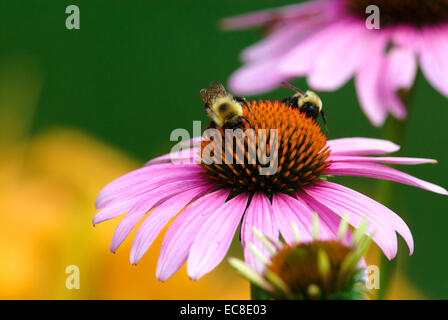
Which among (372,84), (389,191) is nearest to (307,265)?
(389,191)

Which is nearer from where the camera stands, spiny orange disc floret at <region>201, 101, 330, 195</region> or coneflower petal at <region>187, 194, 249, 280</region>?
coneflower petal at <region>187, 194, 249, 280</region>

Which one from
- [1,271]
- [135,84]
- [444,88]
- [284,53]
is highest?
[135,84]

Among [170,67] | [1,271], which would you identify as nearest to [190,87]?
[170,67]

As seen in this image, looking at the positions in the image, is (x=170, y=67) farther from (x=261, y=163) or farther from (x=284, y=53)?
(x=261, y=163)

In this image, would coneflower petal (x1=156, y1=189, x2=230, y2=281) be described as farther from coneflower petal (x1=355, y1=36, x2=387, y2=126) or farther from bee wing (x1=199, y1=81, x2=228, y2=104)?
coneflower petal (x1=355, y1=36, x2=387, y2=126)

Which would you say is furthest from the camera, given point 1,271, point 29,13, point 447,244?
point 29,13

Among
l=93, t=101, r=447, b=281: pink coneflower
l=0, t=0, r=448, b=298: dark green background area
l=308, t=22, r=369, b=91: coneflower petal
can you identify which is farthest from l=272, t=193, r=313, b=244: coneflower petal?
l=0, t=0, r=448, b=298: dark green background area

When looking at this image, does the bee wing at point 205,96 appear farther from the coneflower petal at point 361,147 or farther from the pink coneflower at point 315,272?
the pink coneflower at point 315,272
